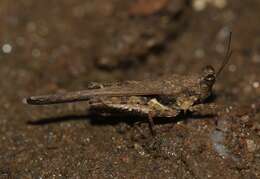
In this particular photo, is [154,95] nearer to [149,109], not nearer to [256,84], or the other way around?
[149,109]

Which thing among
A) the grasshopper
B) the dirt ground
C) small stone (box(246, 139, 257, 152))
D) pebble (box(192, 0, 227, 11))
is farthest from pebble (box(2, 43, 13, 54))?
small stone (box(246, 139, 257, 152))

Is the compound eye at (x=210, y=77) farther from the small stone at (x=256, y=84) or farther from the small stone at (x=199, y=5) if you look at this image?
the small stone at (x=199, y=5)

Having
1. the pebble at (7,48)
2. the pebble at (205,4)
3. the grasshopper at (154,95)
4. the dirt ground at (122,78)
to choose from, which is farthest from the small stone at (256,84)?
the pebble at (7,48)

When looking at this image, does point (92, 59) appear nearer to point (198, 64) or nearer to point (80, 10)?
point (80, 10)

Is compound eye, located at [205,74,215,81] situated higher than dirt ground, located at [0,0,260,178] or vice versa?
compound eye, located at [205,74,215,81]

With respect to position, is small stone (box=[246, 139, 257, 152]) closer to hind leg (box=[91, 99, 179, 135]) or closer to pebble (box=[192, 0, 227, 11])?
hind leg (box=[91, 99, 179, 135])

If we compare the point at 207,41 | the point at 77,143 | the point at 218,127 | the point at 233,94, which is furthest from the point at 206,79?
the point at 207,41
